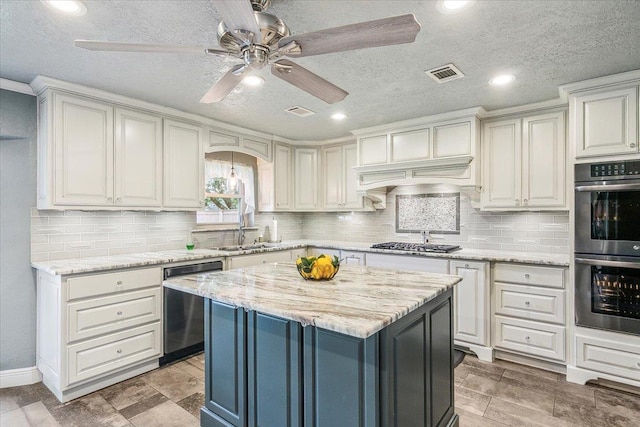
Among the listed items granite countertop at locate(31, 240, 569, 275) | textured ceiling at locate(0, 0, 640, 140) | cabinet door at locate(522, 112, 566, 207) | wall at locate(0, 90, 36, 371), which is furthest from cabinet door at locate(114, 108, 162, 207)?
cabinet door at locate(522, 112, 566, 207)

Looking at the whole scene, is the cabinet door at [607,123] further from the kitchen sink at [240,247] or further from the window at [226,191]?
the window at [226,191]

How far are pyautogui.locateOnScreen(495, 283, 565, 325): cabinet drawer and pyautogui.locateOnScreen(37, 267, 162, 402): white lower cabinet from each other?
3.24m

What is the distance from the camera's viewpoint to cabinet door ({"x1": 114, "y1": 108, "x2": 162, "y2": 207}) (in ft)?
10.4

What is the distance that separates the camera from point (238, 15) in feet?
4.24

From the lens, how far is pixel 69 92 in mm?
2848

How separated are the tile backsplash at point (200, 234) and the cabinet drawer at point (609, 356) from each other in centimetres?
99

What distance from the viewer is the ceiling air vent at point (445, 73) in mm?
2562

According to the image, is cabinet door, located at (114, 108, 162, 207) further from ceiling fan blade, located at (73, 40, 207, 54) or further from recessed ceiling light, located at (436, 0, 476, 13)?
recessed ceiling light, located at (436, 0, 476, 13)

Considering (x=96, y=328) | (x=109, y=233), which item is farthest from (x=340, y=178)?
(x=96, y=328)

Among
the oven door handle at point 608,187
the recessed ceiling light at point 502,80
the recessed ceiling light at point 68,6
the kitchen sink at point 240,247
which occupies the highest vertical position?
the recessed ceiling light at point 502,80

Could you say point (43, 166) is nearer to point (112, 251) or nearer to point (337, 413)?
point (112, 251)

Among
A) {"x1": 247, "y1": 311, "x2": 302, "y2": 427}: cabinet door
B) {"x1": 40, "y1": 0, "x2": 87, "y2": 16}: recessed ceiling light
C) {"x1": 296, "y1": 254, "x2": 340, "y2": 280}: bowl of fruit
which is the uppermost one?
{"x1": 40, "y1": 0, "x2": 87, "y2": 16}: recessed ceiling light

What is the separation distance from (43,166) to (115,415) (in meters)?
2.07

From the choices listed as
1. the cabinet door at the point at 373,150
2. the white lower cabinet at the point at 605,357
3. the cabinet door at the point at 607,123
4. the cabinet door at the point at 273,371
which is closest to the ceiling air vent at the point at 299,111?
the cabinet door at the point at 373,150
